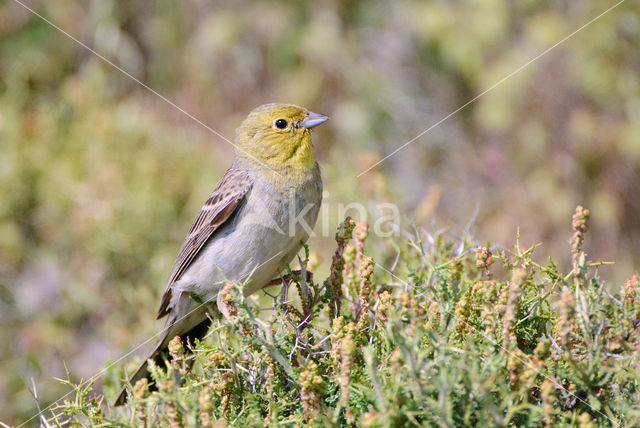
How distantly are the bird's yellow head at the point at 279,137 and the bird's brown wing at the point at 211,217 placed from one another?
0.20 meters

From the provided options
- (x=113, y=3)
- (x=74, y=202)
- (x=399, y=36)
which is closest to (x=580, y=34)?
(x=399, y=36)

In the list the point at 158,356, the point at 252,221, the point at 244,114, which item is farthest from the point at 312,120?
the point at 244,114

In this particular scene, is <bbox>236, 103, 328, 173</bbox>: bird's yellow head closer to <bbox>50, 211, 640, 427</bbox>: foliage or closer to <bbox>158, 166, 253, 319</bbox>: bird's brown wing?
<bbox>158, 166, 253, 319</bbox>: bird's brown wing

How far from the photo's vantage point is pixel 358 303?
2.59m

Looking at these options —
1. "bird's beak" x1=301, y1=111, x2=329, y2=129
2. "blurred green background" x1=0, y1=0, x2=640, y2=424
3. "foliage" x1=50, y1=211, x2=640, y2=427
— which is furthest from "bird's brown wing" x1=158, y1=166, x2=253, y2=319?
"foliage" x1=50, y1=211, x2=640, y2=427

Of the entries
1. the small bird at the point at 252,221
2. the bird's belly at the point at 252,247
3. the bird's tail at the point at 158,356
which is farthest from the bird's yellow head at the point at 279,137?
the bird's tail at the point at 158,356

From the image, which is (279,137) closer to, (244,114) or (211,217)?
(211,217)

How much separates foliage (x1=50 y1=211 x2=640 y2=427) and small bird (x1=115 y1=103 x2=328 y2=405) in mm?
1087

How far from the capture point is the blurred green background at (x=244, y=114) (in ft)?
16.7

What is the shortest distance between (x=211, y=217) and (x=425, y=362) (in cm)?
240

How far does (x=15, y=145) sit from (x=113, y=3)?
2.51 metres

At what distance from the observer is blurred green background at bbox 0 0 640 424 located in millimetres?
5102

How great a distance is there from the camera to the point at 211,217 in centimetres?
407

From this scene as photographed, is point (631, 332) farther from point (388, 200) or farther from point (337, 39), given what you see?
point (337, 39)
